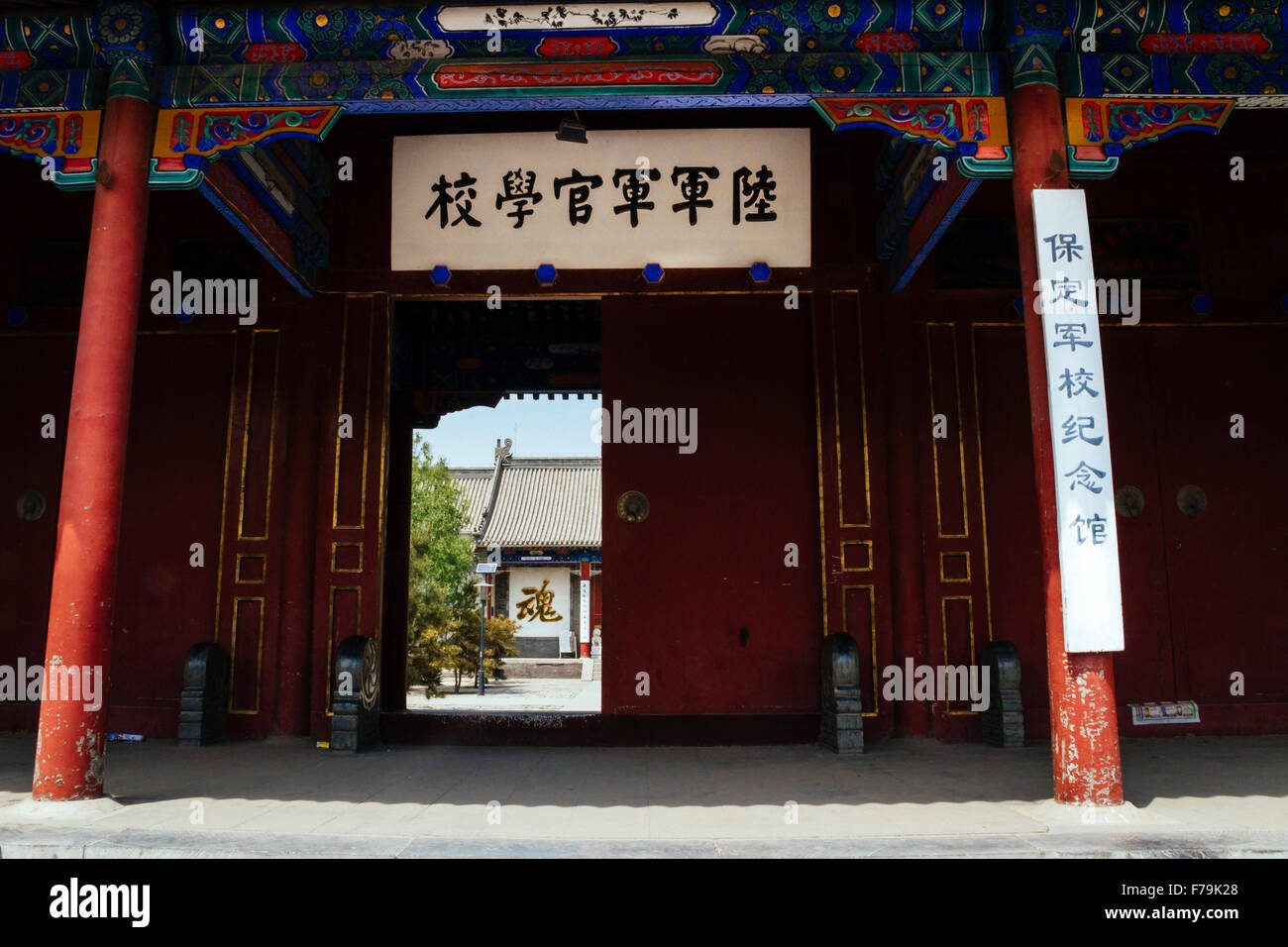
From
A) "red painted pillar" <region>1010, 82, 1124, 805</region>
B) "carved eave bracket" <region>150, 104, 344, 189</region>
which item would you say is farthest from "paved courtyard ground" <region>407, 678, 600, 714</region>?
"carved eave bracket" <region>150, 104, 344, 189</region>

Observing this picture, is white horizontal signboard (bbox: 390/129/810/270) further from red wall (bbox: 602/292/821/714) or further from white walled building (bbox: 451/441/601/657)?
white walled building (bbox: 451/441/601/657)

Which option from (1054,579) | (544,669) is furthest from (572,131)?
(544,669)

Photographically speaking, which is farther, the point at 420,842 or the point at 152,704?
the point at 152,704

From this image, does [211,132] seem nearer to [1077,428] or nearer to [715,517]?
[715,517]

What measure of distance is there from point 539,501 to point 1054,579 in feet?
76.9

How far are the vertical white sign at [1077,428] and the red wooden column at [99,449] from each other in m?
4.51

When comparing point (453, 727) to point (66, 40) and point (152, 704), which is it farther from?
point (66, 40)

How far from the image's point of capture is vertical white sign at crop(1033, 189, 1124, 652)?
398cm

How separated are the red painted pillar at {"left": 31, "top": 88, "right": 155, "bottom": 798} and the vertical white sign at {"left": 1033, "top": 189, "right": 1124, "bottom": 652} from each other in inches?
177

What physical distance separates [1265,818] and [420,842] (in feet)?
11.5

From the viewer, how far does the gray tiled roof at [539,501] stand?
24828mm

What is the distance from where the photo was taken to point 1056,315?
4.16 m

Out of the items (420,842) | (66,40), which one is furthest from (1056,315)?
(66,40)

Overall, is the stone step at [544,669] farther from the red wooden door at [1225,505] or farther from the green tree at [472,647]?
the red wooden door at [1225,505]
